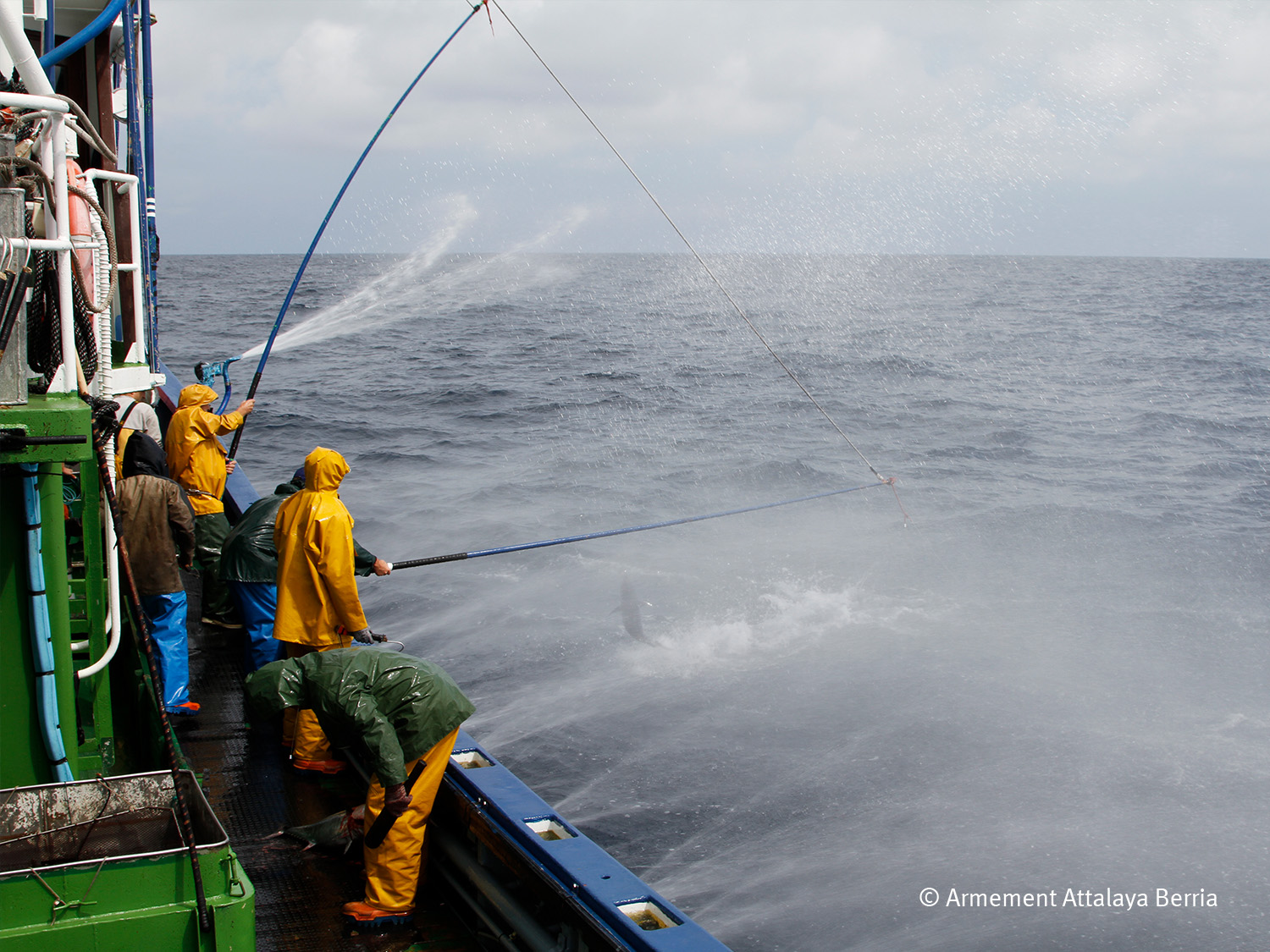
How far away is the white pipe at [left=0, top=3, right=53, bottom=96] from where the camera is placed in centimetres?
332

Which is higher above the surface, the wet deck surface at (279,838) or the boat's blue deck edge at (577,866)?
the boat's blue deck edge at (577,866)

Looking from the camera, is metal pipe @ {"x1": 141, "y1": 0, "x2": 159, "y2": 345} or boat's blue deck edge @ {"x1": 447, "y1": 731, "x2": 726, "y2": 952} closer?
boat's blue deck edge @ {"x1": 447, "y1": 731, "x2": 726, "y2": 952}

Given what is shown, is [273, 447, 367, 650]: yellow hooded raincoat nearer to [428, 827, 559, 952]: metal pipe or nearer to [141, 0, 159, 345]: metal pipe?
[428, 827, 559, 952]: metal pipe

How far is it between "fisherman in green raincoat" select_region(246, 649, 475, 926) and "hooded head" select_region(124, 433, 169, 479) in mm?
2070

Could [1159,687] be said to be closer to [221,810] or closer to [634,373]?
[221,810]

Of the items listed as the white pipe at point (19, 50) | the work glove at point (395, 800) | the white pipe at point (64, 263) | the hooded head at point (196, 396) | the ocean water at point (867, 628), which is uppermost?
the white pipe at point (19, 50)

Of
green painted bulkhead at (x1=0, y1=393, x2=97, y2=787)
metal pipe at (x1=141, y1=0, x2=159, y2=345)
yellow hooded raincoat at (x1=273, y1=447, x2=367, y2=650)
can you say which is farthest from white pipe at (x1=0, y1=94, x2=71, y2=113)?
metal pipe at (x1=141, y1=0, x2=159, y2=345)

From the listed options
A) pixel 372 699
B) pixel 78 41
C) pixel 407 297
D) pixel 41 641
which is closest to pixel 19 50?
pixel 78 41

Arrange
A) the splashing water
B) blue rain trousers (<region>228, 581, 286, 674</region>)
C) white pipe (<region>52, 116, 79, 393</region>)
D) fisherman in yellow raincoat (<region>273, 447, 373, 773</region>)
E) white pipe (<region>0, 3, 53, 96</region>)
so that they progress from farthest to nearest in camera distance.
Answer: the splashing water < blue rain trousers (<region>228, 581, 286, 674</region>) < fisherman in yellow raincoat (<region>273, 447, 373, 773</region>) < white pipe (<region>0, 3, 53, 96</region>) < white pipe (<region>52, 116, 79, 393</region>)

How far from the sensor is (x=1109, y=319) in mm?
37250

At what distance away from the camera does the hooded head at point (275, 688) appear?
3.38m

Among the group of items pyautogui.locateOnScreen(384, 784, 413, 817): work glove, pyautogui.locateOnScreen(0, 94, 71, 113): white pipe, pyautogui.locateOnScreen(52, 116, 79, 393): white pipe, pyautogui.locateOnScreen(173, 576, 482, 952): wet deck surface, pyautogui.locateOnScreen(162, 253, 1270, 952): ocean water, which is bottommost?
pyautogui.locateOnScreen(162, 253, 1270, 952): ocean water

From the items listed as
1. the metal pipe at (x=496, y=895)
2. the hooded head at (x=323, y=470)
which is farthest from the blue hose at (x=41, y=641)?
the metal pipe at (x=496, y=895)

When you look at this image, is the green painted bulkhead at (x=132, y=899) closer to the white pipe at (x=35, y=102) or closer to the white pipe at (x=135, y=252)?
the white pipe at (x=35, y=102)
